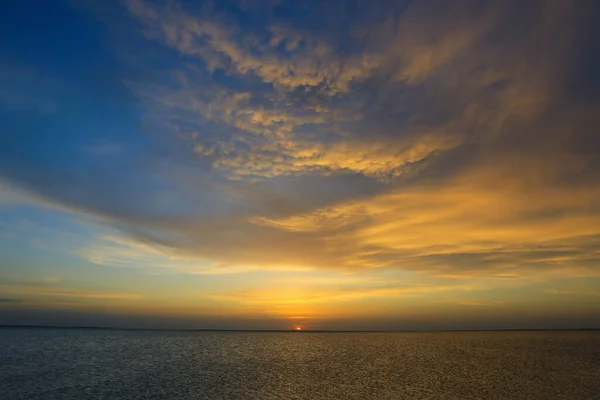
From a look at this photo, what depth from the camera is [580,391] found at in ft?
172

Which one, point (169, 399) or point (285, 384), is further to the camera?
point (285, 384)

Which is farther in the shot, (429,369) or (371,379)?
(429,369)

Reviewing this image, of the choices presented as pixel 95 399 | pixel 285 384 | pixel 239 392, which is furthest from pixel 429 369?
Result: pixel 95 399

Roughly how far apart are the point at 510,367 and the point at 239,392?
6018cm

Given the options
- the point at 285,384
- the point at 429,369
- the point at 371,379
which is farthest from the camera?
the point at 429,369

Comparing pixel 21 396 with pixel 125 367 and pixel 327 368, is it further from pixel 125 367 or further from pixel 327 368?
pixel 327 368

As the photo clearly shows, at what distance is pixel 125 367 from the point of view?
8100 cm

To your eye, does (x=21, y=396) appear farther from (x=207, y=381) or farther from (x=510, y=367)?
(x=510, y=367)

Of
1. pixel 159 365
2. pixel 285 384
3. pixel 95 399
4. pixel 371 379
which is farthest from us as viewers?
pixel 159 365

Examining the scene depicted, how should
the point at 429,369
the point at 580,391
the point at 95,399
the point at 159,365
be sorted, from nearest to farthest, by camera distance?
the point at 95,399 → the point at 580,391 → the point at 429,369 → the point at 159,365

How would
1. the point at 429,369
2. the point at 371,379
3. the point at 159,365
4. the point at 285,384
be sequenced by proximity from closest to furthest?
the point at 285,384, the point at 371,379, the point at 429,369, the point at 159,365

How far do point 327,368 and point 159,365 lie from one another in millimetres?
36249

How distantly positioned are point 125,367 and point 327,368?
41.0m

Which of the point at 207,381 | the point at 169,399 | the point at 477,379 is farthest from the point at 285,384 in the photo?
the point at 477,379
